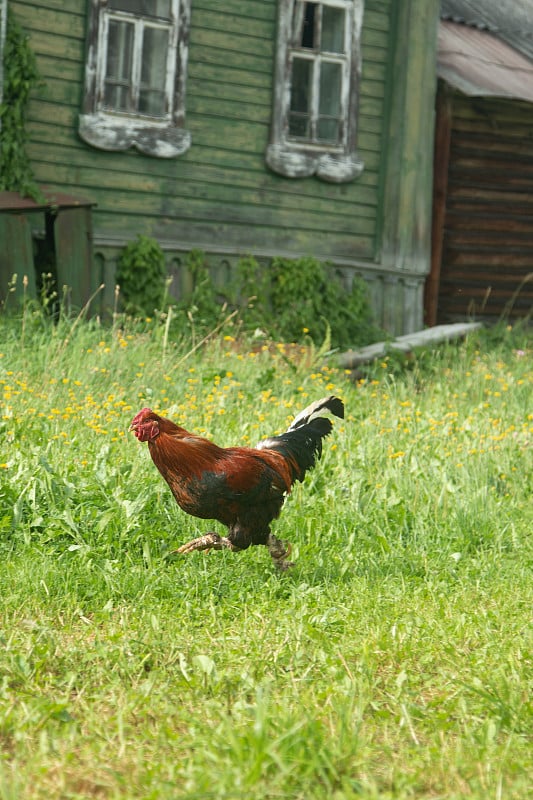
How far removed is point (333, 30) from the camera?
1093 centimetres

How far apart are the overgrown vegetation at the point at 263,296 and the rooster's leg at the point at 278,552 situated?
5.35 meters

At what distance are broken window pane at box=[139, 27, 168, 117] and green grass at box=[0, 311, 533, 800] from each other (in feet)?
12.7

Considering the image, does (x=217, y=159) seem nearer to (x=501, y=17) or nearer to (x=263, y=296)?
(x=263, y=296)

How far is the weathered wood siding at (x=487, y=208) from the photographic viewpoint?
12.9 metres

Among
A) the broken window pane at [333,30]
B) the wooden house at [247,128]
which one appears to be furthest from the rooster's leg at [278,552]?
the broken window pane at [333,30]

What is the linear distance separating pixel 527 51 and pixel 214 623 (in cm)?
1211

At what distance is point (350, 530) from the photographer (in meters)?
4.89

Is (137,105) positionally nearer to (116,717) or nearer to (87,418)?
(87,418)

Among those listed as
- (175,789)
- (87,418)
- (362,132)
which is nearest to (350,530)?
(87,418)

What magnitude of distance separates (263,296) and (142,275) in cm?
131

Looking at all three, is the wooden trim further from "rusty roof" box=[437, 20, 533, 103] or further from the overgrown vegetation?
the overgrown vegetation

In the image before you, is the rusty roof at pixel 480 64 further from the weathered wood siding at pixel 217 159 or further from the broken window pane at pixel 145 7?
the broken window pane at pixel 145 7

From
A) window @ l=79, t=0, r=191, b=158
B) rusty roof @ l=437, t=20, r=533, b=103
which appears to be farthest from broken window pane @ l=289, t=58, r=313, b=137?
rusty roof @ l=437, t=20, r=533, b=103

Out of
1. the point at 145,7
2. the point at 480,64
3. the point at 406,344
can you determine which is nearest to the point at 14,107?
the point at 145,7
